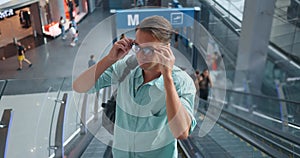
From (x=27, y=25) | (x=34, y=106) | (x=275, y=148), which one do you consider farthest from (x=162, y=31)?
(x=27, y=25)

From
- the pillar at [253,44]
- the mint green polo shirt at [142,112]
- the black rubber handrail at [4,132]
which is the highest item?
the mint green polo shirt at [142,112]

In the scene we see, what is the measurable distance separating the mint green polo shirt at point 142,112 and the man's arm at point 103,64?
0.03 m

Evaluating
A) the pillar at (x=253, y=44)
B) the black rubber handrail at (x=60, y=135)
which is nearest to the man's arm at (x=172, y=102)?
the black rubber handrail at (x=60, y=135)

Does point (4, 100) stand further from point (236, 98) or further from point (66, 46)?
point (236, 98)

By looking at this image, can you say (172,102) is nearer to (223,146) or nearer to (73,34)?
(223,146)

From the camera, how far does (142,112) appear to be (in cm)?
121

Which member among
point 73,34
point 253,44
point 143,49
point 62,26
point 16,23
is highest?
point 143,49

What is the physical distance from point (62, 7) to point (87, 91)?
7485mm

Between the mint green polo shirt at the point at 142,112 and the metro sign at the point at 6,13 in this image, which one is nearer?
the mint green polo shirt at the point at 142,112

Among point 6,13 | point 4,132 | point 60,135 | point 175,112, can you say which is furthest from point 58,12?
point 175,112

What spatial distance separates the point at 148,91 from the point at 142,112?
0.27ft

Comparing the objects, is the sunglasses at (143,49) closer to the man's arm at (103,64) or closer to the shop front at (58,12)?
the man's arm at (103,64)

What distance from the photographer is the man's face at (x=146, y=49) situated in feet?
3.48

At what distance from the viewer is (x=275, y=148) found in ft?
11.5
